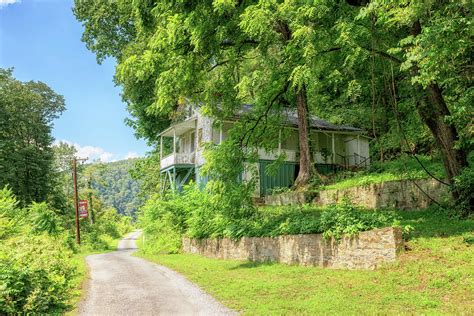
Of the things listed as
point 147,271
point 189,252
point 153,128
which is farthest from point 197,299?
point 153,128

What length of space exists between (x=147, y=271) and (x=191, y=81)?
6.88m

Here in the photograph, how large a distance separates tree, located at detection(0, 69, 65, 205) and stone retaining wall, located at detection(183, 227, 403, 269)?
29.5 meters

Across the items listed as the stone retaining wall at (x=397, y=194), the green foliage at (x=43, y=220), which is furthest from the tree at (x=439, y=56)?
the green foliage at (x=43, y=220)

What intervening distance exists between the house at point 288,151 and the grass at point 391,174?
14.2 feet

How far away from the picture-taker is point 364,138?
2925cm

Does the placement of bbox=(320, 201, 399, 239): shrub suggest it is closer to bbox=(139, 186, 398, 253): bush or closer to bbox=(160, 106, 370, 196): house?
bbox=(139, 186, 398, 253): bush

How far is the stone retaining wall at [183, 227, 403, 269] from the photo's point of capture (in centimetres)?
975

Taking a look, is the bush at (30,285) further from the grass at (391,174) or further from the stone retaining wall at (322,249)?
the grass at (391,174)

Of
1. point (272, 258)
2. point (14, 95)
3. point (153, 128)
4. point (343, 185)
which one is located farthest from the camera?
point (14, 95)

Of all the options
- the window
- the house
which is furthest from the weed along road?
the window

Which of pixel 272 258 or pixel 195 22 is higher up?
pixel 195 22

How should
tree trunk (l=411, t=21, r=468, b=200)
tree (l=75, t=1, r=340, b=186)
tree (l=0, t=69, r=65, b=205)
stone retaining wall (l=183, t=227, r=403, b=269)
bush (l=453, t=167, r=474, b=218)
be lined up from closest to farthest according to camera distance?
stone retaining wall (l=183, t=227, r=403, b=269) < tree (l=75, t=1, r=340, b=186) < bush (l=453, t=167, r=474, b=218) < tree trunk (l=411, t=21, r=468, b=200) < tree (l=0, t=69, r=65, b=205)

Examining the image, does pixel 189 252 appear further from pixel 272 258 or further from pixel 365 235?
pixel 365 235

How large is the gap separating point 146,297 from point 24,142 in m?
40.6
